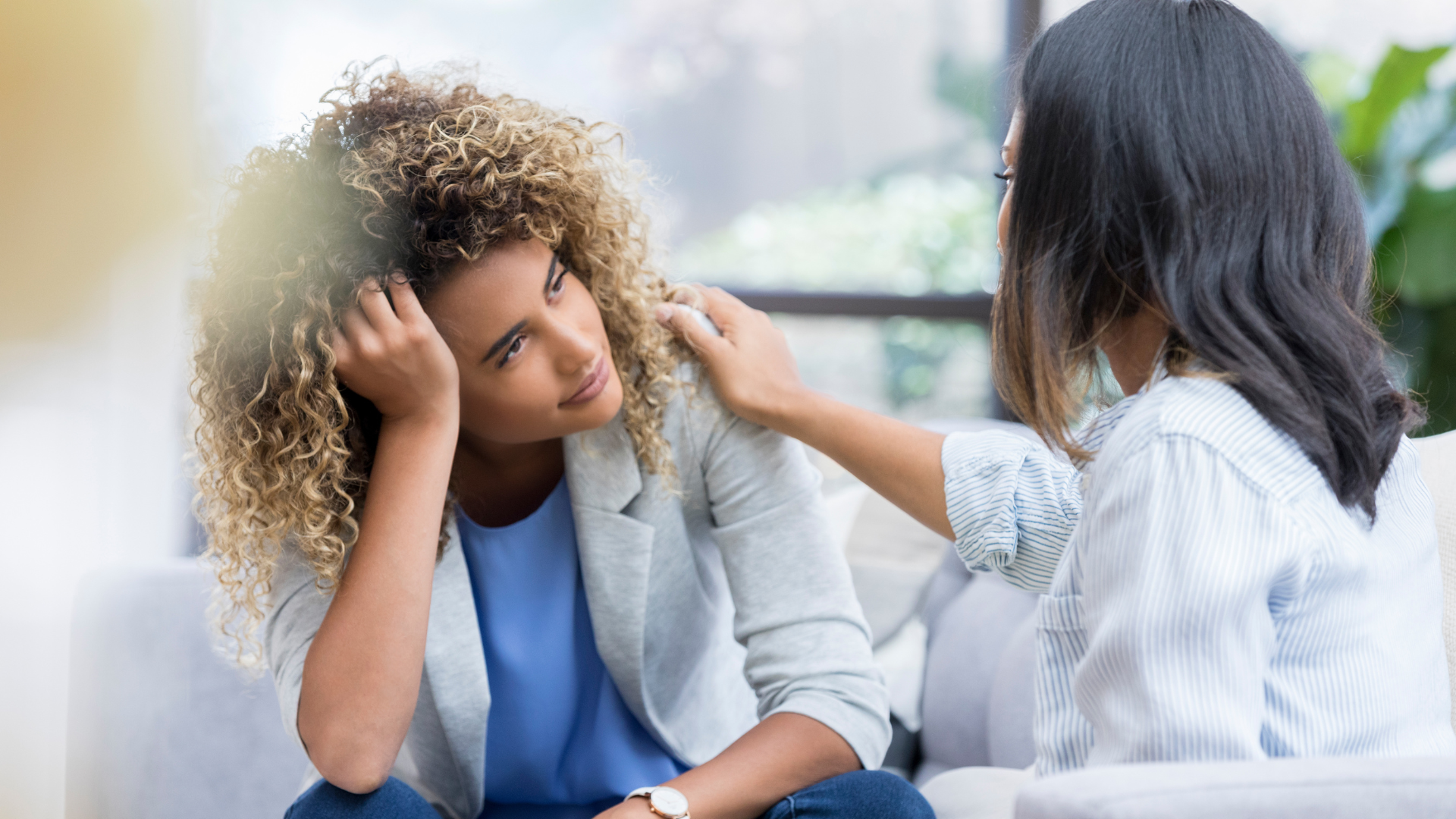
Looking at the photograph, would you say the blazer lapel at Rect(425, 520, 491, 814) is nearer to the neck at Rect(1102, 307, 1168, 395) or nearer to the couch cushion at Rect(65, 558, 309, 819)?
the couch cushion at Rect(65, 558, 309, 819)

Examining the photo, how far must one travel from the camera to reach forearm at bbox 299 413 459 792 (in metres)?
0.86

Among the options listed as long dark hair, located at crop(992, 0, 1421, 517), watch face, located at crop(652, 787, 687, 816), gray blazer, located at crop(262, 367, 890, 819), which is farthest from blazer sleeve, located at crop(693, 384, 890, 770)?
long dark hair, located at crop(992, 0, 1421, 517)

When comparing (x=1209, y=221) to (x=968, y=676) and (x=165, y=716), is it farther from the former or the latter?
(x=165, y=716)

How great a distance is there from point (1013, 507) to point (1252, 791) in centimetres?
39

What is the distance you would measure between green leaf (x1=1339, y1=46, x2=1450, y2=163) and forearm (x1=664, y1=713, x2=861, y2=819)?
184 centimetres

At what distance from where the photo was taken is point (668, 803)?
2.89 feet

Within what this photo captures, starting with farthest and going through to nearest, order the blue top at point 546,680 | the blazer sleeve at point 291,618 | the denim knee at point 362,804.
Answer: the blue top at point 546,680 → the blazer sleeve at point 291,618 → the denim knee at point 362,804

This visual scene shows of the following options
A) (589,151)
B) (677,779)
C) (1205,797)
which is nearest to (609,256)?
(589,151)

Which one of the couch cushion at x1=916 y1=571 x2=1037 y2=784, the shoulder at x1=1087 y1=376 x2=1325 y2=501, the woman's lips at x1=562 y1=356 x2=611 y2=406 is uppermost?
the shoulder at x1=1087 y1=376 x2=1325 y2=501

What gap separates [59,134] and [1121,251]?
0.58m

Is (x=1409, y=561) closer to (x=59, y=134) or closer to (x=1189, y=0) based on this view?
(x=1189, y=0)

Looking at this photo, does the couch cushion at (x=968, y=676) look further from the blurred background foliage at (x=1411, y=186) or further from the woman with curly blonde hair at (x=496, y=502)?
the blurred background foliage at (x=1411, y=186)

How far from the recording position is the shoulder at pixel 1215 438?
563mm

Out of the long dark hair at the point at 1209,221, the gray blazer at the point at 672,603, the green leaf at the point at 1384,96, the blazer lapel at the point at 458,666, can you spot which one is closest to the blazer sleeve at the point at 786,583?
the gray blazer at the point at 672,603
